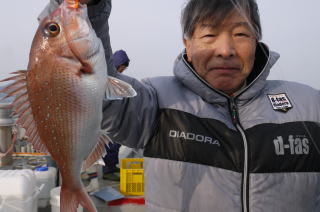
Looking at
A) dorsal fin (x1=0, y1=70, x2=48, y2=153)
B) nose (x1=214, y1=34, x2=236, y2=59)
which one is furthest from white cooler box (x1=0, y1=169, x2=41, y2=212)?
nose (x1=214, y1=34, x2=236, y2=59)

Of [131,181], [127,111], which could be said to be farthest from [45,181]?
[127,111]

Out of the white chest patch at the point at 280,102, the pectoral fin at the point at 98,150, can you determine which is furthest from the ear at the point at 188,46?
the pectoral fin at the point at 98,150

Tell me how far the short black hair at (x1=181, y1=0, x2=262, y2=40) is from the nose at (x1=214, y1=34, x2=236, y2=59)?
0.36 ft

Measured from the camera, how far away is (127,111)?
1772mm

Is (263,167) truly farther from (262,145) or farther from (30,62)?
(30,62)

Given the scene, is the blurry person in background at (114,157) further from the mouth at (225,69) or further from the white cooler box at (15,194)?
the mouth at (225,69)

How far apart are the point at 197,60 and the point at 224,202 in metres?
0.99

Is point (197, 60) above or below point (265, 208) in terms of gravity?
above

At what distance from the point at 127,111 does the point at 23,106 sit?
26.1 inches

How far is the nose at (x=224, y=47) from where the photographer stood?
191cm

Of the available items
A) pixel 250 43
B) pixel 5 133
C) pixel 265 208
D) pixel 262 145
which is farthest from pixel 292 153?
pixel 5 133

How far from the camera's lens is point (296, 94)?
2.21m

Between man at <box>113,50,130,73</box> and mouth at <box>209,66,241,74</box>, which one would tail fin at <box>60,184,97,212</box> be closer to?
mouth at <box>209,66,241,74</box>

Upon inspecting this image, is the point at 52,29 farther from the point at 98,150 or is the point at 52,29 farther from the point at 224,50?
the point at 224,50
